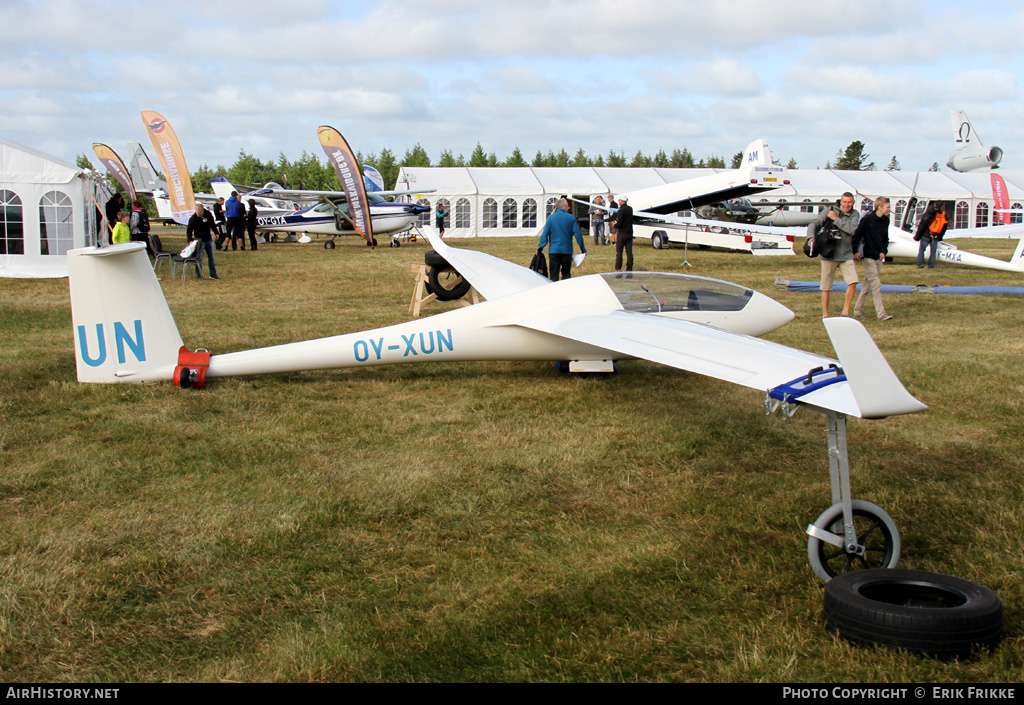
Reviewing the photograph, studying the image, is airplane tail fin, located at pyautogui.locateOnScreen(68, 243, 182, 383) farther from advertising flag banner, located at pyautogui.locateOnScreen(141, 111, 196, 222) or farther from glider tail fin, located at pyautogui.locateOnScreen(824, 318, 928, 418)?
advertising flag banner, located at pyautogui.locateOnScreen(141, 111, 196, 222)

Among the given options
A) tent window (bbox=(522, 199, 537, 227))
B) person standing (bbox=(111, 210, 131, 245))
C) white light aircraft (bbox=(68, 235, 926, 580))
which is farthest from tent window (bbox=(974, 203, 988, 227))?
person standing (bbox=(111, 210, 131, 245))

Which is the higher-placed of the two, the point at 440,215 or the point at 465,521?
the point at 440,215

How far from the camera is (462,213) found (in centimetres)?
3759

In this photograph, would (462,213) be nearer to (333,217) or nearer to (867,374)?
(333,217)

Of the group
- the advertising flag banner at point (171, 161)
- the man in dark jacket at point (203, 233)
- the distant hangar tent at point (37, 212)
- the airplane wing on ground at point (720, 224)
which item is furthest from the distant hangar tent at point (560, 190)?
the distant hangar tent at point (37, 212)

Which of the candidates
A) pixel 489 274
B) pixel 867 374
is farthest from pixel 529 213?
pixel 867 374

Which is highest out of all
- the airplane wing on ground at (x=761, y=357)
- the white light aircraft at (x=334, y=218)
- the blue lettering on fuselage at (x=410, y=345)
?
the white light aircraft at (x=334, y=218)

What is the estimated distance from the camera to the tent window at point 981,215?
125 feet

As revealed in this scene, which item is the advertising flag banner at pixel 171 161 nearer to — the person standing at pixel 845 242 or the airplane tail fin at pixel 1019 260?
the person standing at pixel 845 242

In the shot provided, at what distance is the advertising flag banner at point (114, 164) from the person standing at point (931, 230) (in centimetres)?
2934

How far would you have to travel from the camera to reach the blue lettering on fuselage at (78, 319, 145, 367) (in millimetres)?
6702

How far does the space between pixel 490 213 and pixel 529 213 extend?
1919mm

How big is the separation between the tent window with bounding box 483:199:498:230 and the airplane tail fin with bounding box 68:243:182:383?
31.3 metres
